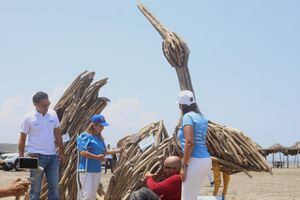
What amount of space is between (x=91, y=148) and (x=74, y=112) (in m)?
2.09

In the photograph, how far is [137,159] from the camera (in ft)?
26.1

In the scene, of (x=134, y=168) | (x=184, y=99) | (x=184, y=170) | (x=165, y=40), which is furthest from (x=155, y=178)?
(x=165, y=40)

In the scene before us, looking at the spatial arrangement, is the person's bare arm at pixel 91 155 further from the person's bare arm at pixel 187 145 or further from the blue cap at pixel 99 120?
the person's bare arm at pixel 187 145

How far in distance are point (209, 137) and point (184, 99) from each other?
5.04 ft

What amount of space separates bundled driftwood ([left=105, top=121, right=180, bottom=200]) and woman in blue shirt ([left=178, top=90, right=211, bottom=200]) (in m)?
1.57

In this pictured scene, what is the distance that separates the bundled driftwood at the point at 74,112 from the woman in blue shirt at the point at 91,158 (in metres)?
1.68

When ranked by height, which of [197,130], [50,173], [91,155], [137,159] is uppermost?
Result: [197,130]

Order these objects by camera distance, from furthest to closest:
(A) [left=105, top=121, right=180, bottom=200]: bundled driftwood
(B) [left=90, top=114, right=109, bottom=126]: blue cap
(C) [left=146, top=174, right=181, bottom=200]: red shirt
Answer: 1. (A) [left=105, top=121, right=180, bottom=200]: bundled driftwood
2. (B) [left=90, top=114, right=109, bottom=126]: blue cap
3. (C) [left=146, top=174, right=181, bottom=200]: red shirt

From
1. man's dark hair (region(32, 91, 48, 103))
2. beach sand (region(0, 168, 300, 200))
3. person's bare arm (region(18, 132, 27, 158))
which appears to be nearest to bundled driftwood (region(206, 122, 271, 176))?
man's dark hair (region(32, 91, 48, 103))

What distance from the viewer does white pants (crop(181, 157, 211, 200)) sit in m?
5.76

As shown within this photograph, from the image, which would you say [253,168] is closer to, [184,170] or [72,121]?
[184,170]

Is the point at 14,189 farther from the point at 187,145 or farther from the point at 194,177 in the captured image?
the point at 194,177

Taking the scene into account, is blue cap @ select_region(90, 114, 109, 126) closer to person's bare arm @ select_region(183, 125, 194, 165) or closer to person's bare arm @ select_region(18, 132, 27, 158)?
person's bare arm @ select_region(18, 132, 27, 158)

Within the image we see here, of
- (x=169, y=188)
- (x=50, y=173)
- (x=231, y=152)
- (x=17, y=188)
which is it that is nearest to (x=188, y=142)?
(x=169, y=188)
